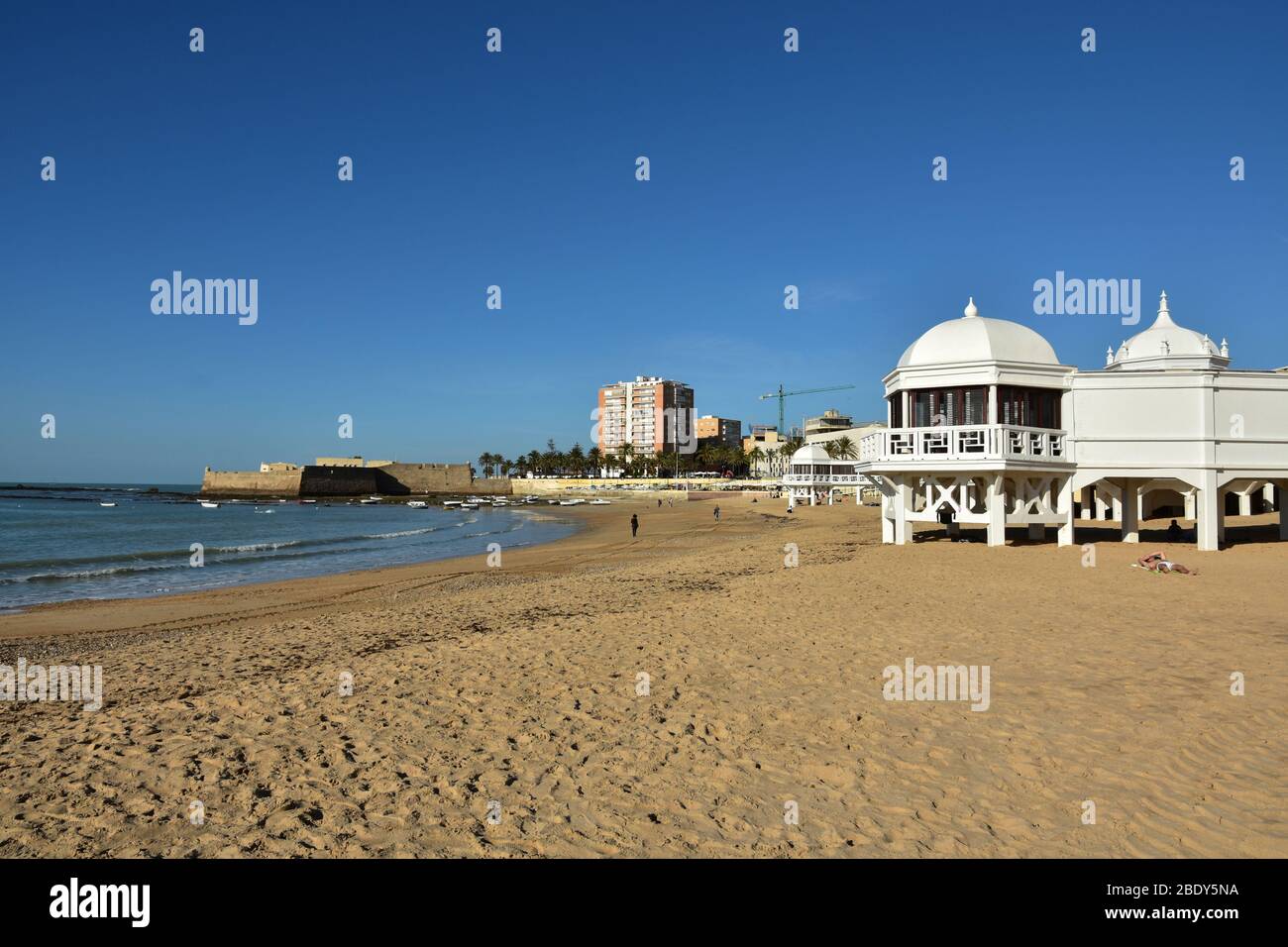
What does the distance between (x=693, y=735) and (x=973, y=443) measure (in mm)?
15787

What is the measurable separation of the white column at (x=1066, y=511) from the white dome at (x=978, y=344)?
3648 millimetres

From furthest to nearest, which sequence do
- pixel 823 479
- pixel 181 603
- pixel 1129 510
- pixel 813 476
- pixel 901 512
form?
pixel 823 479 < pixel 813 476 < pixel 901 512 < pixel 1129 510 < pixel 181 603

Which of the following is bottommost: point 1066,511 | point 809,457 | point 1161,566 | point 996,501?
point 1161,566

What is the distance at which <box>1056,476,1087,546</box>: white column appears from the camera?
66.4 ft

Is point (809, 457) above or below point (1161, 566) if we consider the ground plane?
above

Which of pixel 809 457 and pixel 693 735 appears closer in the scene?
pixel 693 735

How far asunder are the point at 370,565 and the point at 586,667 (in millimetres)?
26626

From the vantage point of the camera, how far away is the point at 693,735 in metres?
6.98

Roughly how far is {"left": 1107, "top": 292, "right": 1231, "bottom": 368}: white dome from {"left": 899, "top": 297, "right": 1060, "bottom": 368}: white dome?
9.88 m

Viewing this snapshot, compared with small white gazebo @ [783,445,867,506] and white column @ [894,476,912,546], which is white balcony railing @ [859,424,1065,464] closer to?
white column @ [894,476,912,546]

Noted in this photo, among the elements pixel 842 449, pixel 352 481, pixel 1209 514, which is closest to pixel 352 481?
pixel 352 481

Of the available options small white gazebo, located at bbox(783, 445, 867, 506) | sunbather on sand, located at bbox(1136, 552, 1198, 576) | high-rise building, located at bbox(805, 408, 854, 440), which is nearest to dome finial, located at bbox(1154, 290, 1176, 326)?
sunbather on sand, located at bbox(1136, 552, 1198, 576)

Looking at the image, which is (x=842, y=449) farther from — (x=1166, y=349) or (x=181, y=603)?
(x=181, y=603)
